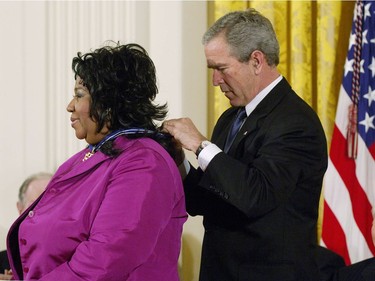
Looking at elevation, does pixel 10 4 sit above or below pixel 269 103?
above

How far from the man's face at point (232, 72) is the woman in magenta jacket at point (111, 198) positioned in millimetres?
436

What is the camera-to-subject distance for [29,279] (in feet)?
6.96

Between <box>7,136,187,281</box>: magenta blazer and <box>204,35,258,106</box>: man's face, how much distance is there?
60cm

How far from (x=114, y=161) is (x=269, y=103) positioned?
0.70 meters

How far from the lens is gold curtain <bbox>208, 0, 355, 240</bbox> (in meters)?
4.25

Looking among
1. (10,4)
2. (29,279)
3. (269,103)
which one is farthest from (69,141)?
(29,279)

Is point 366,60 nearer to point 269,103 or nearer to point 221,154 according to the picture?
point 269,103

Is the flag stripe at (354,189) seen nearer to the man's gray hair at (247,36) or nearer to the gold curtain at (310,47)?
the gold curtain at (310,47)

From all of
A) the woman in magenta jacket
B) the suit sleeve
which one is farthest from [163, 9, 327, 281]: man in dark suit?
the woman in magenta jacket

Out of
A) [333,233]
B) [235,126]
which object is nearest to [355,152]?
[333,233]

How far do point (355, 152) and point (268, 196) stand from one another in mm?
1903

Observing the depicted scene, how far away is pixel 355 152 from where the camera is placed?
4.15 m

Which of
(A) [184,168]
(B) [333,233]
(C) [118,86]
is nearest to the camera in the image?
(C) [118,86]

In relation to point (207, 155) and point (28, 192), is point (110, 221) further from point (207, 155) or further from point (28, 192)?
point (28, 192)
